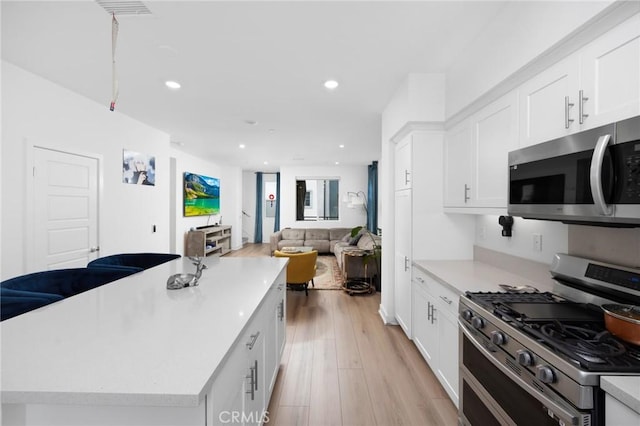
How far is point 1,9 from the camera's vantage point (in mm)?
1865

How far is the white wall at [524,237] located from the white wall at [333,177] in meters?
6.21

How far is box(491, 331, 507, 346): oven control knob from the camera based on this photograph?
1271 mm

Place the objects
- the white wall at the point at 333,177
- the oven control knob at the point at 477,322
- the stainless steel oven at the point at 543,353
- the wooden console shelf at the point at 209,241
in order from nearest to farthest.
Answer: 1. the stainless steel oven at the point at 543,353
2. the oven control knob at the point at 477,322
3. the wooden console shelf at the point at 209,241
4. the white wall at the point at 333,177

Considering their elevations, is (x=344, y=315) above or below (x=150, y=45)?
below

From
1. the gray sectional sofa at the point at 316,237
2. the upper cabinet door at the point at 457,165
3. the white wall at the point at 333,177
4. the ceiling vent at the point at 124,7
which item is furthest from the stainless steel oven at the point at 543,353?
the white wall at the point at 333,177

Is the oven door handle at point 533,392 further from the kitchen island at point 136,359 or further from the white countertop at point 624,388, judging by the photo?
the kitchen island at point 136,359

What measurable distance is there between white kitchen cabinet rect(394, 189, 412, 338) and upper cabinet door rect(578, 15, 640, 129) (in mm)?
1617

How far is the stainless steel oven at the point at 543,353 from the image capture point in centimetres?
94

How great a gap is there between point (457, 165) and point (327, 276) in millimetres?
3831

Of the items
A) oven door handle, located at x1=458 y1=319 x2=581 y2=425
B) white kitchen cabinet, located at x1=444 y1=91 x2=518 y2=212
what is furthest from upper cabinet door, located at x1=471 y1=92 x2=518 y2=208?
oven door handle, located at x1=458 y1=319 x2=581 y2=425

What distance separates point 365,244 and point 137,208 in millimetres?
4001

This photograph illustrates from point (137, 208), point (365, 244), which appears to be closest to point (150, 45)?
point (137, 208)

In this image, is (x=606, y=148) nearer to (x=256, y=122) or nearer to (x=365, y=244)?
(x=256, y=122)

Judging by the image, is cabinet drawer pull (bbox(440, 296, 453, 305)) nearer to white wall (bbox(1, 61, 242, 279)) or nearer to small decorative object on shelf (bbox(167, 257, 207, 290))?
small decorative object on shelf (bbox(167, 257, 207, 290))
